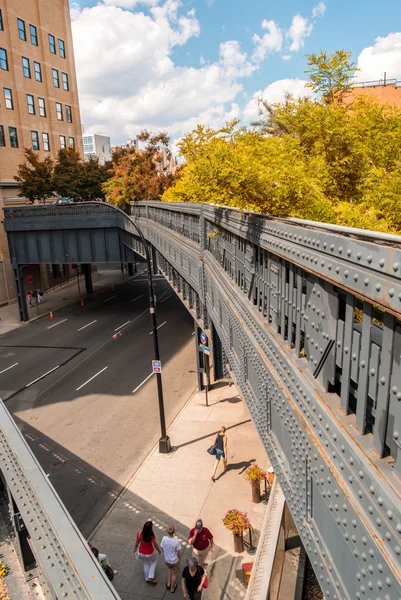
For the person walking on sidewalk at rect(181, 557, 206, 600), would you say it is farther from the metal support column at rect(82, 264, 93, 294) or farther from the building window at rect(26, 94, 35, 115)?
the building window at rect(26, 94, 35, 115)

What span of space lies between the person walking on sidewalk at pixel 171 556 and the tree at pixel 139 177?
84.9 feet

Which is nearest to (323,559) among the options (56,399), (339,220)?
(339,220)

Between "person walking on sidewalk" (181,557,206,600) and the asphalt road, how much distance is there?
3516mm

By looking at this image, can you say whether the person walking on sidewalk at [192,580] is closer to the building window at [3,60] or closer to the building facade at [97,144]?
the building window at [3,60]

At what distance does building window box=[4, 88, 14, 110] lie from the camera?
123 ft

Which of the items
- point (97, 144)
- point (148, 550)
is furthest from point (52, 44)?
point (97, 144)

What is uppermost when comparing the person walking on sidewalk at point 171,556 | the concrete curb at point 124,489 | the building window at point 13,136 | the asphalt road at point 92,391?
the building window at point 13,136

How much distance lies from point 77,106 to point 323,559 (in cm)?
5205

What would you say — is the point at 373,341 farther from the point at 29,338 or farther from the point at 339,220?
the point at 29,338

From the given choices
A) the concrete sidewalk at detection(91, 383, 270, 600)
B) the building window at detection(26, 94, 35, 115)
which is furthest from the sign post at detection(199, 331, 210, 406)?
the building window at detection(26, 94, 35, 115)

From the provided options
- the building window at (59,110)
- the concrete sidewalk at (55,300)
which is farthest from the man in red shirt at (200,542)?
the building window at (59,110)

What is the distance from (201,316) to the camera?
45.1 feet

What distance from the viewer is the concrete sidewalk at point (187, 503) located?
9.20 meters

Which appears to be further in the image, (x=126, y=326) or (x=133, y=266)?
(x=133, y=266)
